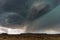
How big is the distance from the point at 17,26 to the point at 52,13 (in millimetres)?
350

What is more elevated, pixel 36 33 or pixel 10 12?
pixel 10 12

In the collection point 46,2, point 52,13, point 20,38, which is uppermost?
point 46,2

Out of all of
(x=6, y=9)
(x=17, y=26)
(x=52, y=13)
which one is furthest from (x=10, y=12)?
(x=52, y=13)

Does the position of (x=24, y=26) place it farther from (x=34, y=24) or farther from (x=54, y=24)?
(x=54, y=24)

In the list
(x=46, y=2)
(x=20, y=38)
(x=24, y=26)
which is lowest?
(x=20, y=38)

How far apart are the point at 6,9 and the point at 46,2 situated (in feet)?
1.26

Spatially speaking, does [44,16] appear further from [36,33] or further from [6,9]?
[6,9]

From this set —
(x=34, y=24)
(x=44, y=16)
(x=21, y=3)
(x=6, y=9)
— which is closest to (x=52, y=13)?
(x=44, y=16)

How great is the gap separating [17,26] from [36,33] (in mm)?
188

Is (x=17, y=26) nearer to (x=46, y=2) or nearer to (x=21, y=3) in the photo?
(x=21, y=3)

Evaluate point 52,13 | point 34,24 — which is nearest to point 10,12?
point 34,24

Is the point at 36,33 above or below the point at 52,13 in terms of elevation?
below

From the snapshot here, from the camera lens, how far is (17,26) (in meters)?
1.35

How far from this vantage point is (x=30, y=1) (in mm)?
1378
